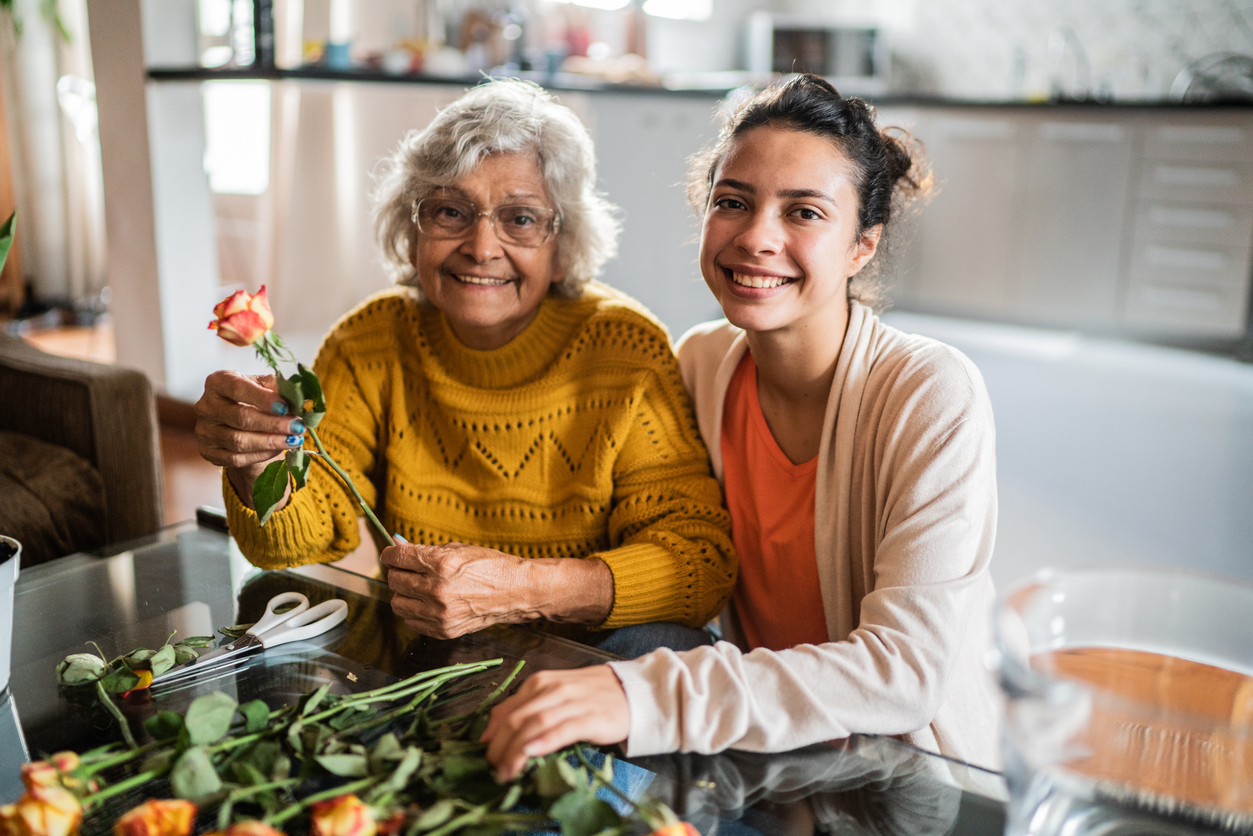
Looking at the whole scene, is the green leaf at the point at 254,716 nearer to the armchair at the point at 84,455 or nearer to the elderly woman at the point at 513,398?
the elderly woman at the point at 513,398

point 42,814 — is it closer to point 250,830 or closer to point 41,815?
point 41,815

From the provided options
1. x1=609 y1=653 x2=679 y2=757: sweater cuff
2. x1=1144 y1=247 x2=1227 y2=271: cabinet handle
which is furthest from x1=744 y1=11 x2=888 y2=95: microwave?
x1=609 y1=653 x2=679 y2=757: sweater cuff

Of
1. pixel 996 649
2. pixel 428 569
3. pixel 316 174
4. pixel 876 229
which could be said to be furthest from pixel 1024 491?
pixel 316 174

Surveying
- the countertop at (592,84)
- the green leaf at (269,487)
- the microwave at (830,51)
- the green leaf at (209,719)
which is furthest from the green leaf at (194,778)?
the microwave at (830,51)

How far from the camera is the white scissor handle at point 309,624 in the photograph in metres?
1.08

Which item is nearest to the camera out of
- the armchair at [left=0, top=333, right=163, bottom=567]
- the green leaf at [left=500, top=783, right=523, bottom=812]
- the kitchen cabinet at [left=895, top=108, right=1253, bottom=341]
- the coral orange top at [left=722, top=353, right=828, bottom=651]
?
the green leaf at [left=500, top=783, right=523, bottom=812]

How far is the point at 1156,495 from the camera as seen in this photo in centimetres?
303

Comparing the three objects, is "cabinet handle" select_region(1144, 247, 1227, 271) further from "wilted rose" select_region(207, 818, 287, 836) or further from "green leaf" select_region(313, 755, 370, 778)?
"wilted rose" select_region(207, 818, 287, 836)

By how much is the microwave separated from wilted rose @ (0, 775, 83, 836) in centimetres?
534

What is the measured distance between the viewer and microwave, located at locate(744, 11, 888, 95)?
546 cm

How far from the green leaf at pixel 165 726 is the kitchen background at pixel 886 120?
7.61 feet

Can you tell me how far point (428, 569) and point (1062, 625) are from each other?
627 millimetres

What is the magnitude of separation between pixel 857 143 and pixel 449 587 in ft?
2.31

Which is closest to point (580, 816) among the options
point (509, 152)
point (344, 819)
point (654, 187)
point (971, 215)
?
point (344, 819)
